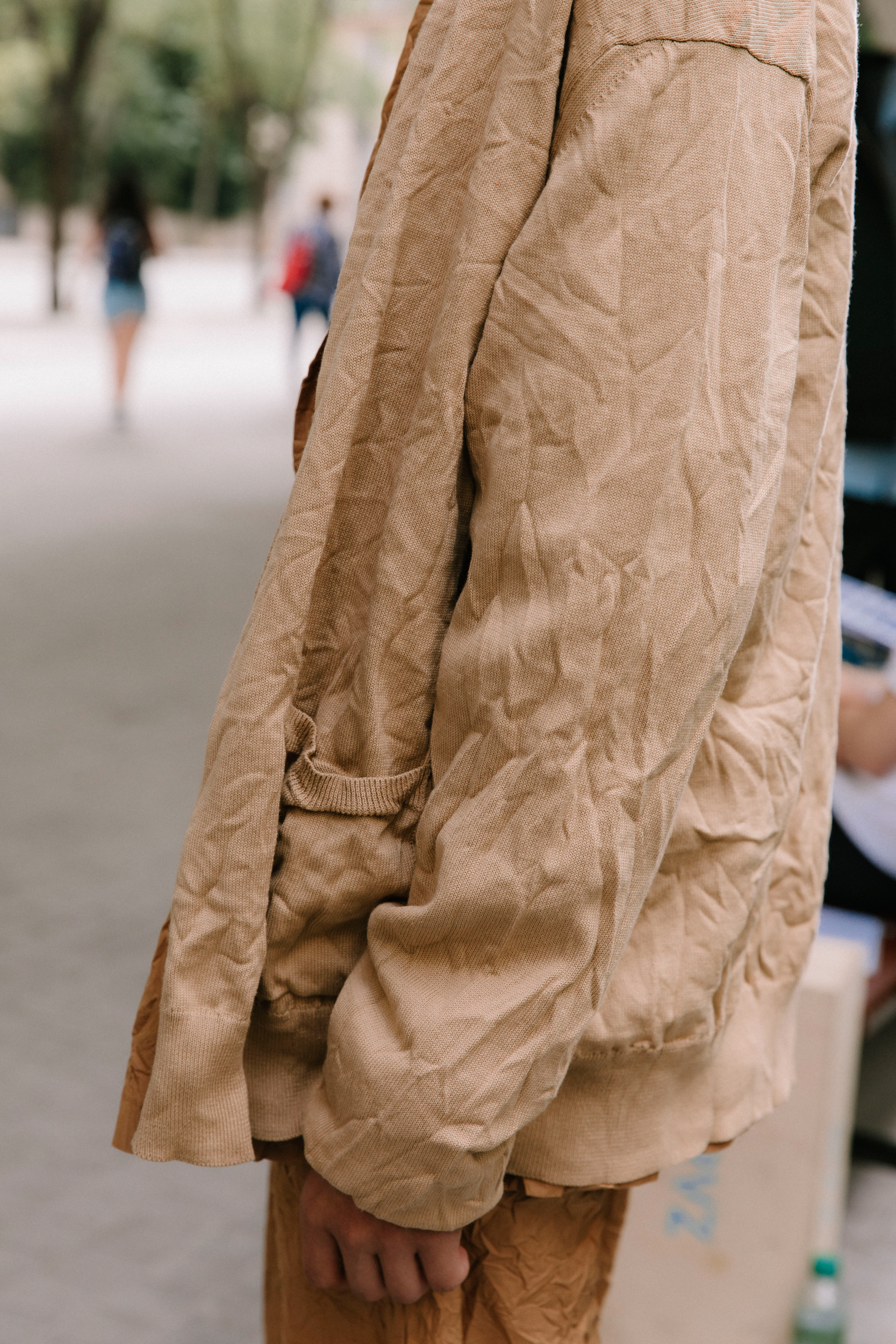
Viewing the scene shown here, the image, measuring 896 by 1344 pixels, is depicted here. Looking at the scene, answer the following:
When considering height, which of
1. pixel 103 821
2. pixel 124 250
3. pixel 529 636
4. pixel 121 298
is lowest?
pixel 103 821

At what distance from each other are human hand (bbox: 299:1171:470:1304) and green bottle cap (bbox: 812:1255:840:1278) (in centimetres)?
124

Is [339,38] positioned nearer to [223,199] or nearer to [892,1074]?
[223,199]

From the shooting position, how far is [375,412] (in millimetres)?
902

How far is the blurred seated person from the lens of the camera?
2.34m

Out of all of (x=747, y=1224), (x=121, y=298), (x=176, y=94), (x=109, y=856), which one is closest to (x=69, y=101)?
(x=121, y=298)

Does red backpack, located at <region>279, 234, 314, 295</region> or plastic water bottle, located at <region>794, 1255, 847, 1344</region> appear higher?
red backpack, located at <region>279, 234, 314, 295</region>

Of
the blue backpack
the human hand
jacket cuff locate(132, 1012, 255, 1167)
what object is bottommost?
the blue backpack

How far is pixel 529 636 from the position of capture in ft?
2.60

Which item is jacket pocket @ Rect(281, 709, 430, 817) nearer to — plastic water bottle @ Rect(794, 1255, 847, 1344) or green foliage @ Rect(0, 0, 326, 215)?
plastic water bottle @ Rect(794, 1255, 847, 1344)

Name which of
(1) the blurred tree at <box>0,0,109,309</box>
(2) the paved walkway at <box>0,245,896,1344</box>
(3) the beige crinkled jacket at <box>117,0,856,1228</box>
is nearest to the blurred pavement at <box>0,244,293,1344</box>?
(2) the paved walkway at <box>0,245,896,1344</box>

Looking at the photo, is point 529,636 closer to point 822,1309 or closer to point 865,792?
point 822,1309

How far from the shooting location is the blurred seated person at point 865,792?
7.68 feet

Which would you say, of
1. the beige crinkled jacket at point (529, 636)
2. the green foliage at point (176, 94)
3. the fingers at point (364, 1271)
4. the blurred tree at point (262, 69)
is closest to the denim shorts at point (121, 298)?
the beige crinkled jacket at point (529, 636)

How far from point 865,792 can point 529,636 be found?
1779mm
